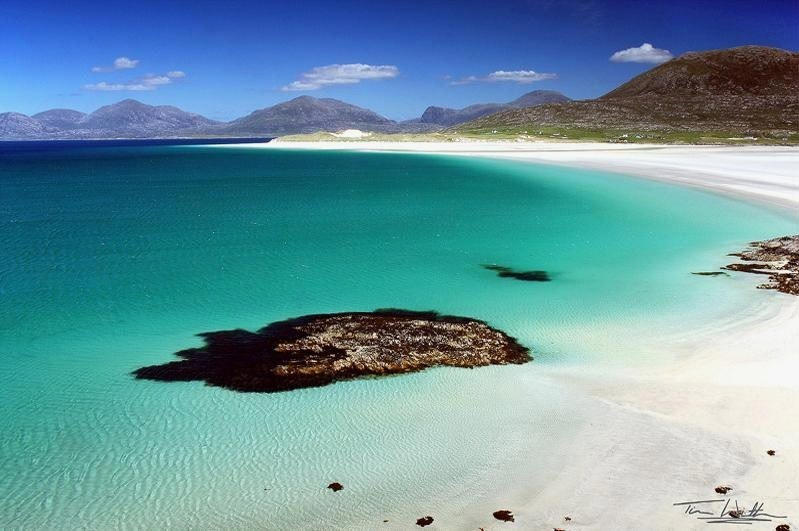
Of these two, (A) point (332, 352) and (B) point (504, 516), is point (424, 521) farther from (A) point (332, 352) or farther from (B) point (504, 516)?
(A) point (332, 352)

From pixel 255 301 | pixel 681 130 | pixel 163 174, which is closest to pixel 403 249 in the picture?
pixel 255 301

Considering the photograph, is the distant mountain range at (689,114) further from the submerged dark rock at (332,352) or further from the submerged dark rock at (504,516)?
the submerged dark rock at (504,516)

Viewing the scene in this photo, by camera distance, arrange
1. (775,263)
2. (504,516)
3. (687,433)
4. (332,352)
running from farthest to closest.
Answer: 1. (775,263)
2. (332,352)
3. (687,433)
4. (504,516)

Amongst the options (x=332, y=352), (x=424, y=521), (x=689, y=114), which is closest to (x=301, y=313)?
(x=332, y=352)

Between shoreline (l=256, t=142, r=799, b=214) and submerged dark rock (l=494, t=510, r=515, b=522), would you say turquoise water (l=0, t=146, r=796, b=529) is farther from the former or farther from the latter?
shoreline (l=256, t=142, r=799, b=214)

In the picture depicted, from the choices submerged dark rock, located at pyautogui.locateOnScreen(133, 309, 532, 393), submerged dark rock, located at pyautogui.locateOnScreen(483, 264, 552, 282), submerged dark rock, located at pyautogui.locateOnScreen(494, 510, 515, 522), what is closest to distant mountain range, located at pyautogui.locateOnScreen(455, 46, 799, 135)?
submerged dark rock, located at pyautogui.locateOnScreen(483, 264, 552, 282)
